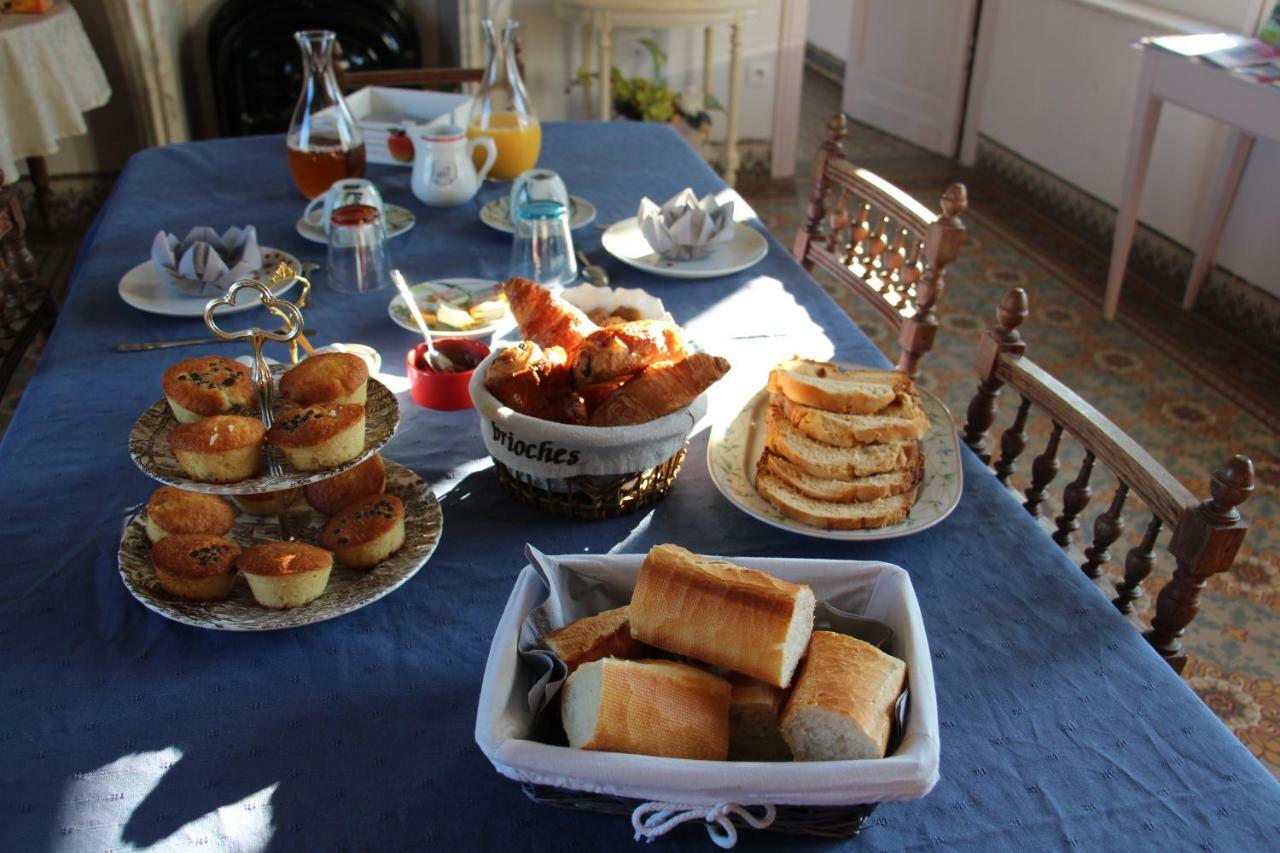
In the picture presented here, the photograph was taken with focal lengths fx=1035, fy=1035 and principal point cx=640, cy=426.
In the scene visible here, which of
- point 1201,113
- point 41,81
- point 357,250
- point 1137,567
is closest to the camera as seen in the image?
point 1137,567

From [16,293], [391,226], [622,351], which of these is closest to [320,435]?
[622,351]

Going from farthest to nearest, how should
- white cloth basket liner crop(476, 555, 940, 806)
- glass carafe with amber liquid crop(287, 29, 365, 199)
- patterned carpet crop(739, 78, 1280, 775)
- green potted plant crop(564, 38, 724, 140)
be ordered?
green potted plant crop(564, 38, 724, 140) < patterned carpet crop(739, 78, 1280, 775) < glass carafe with amber liquid crop(287, 29, 365, 199) < white cloth basket liner crop(476, 555, 940, 806)

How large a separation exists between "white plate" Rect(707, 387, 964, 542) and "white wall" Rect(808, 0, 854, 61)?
5.00 meters

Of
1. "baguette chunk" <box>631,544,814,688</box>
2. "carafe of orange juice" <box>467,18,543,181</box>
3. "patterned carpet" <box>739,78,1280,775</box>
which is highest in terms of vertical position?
"carafe of orange juice" <box>467,18,543,181</box>

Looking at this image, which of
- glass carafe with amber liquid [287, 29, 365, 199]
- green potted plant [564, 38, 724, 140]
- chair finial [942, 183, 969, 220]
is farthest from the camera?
green potted plant [564, 38, 724, 140]

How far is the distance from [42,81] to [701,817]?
10.5 feet

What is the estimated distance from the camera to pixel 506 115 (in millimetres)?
1895

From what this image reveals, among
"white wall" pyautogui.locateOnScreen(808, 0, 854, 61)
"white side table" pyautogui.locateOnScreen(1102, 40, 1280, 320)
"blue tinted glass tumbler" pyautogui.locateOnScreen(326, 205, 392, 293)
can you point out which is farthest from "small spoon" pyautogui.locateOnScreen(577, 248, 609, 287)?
"white wall" pyautogui.locateOnScreen(808, 0, 854, 61)

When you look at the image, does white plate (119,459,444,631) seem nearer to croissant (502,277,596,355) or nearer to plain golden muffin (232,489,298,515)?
plain golden muffin (232,489,298,515)

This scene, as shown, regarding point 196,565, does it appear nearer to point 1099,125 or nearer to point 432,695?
point 432,695

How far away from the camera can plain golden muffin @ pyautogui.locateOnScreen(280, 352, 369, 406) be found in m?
0.98

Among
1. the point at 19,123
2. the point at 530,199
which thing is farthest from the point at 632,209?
the point at 19,123

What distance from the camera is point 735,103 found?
150 inches

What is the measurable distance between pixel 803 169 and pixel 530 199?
3.00 m
